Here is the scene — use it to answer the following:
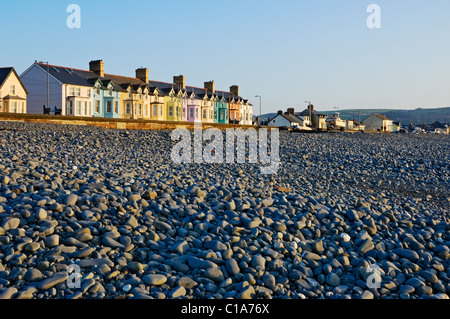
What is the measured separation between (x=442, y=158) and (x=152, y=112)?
36038 mm

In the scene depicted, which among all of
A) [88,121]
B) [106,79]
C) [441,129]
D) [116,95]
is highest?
[106,79]

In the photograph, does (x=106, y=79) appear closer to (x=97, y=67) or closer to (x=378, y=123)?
(x=97, y=67)

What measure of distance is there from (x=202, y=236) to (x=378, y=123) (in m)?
96.9

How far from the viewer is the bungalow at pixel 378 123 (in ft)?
307

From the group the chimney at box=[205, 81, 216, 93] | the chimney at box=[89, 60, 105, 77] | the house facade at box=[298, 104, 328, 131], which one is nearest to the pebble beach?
the chimney at box=[89, 60, 105, 77]

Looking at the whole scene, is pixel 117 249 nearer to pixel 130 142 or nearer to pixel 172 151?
pixel 172 151

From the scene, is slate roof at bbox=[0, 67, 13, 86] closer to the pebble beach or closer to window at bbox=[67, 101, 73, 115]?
window at bbox=[67, 101, 73, 115]

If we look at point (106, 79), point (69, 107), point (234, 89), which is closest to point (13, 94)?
point (69, 107)

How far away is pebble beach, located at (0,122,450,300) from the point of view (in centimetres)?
429

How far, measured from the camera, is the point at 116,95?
42781mm

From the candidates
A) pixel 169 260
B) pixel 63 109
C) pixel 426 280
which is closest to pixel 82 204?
pixel 169 260

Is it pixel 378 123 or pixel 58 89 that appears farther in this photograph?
pixel 378 123

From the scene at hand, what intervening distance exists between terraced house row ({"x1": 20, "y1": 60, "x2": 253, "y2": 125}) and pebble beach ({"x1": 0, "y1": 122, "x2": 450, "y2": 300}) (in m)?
28.8

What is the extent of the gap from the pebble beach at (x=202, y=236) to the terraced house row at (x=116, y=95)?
2880 centimetres
